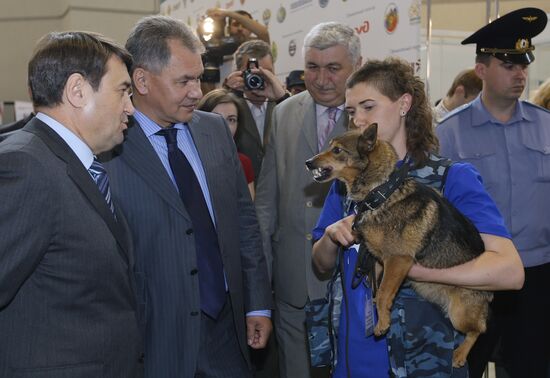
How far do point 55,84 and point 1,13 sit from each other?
48.5 ft

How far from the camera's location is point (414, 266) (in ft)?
6.56

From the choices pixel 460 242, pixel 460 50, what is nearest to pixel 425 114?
pixel 460 242

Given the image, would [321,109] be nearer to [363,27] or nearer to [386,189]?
[363,27]

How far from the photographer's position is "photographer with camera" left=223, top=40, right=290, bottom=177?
4371mm

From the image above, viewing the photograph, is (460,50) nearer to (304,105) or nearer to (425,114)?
(304,105)

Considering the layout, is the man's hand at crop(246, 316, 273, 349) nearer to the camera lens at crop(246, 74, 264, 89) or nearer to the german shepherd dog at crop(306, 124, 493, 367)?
the german shepherd dog at crop(306, 124, 493, 367)

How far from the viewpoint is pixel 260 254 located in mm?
2791

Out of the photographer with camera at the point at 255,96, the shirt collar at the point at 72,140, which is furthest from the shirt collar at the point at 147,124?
the photographer with camera at the point at 255,96

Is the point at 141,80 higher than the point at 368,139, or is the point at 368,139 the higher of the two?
the point at 141,80

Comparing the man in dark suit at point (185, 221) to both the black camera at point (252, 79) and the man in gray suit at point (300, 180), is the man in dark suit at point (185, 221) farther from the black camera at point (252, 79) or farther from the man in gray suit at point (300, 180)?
the black camera at point (252, 79)

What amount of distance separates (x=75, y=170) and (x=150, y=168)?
0.65m

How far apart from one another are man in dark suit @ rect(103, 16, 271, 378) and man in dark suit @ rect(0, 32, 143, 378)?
0.41 meters

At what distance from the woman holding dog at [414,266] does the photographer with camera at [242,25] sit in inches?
148

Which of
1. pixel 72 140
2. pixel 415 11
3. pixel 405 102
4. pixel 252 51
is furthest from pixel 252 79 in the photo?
pixel 72 140
